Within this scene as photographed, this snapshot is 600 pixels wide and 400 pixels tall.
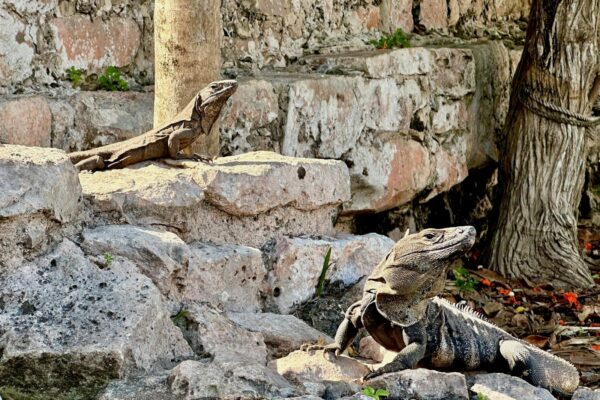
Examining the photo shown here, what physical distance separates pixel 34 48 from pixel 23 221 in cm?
159

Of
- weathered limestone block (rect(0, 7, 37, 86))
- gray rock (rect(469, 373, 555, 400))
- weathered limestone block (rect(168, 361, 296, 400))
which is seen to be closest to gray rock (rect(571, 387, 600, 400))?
gray rock (rect(469, 373, 555, 400))

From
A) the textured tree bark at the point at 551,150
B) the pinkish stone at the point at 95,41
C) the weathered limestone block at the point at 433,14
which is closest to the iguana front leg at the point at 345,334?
the pinkish stone at the point at 95,41

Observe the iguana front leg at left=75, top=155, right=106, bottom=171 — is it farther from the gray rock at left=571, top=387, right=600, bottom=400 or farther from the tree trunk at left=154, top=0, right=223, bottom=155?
the gray rock at left=571, top=387, right=600, bottom=400

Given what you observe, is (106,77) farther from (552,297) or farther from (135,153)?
(552,297)

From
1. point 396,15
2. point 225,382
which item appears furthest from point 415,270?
point 396,15

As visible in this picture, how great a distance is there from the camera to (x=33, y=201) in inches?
151

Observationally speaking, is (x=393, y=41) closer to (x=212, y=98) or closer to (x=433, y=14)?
(x=433, y=14)

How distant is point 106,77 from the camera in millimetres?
5496

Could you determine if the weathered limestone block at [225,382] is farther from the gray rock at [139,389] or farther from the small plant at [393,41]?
the small plant at [393,41]

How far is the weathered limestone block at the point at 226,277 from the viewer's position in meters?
4.36

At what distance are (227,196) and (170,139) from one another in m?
0.49

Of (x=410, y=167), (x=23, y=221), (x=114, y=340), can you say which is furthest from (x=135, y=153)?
(x=410, y=167)

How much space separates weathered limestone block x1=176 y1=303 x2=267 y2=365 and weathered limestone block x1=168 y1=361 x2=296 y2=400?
380mm

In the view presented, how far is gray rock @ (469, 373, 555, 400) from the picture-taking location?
3943mm
